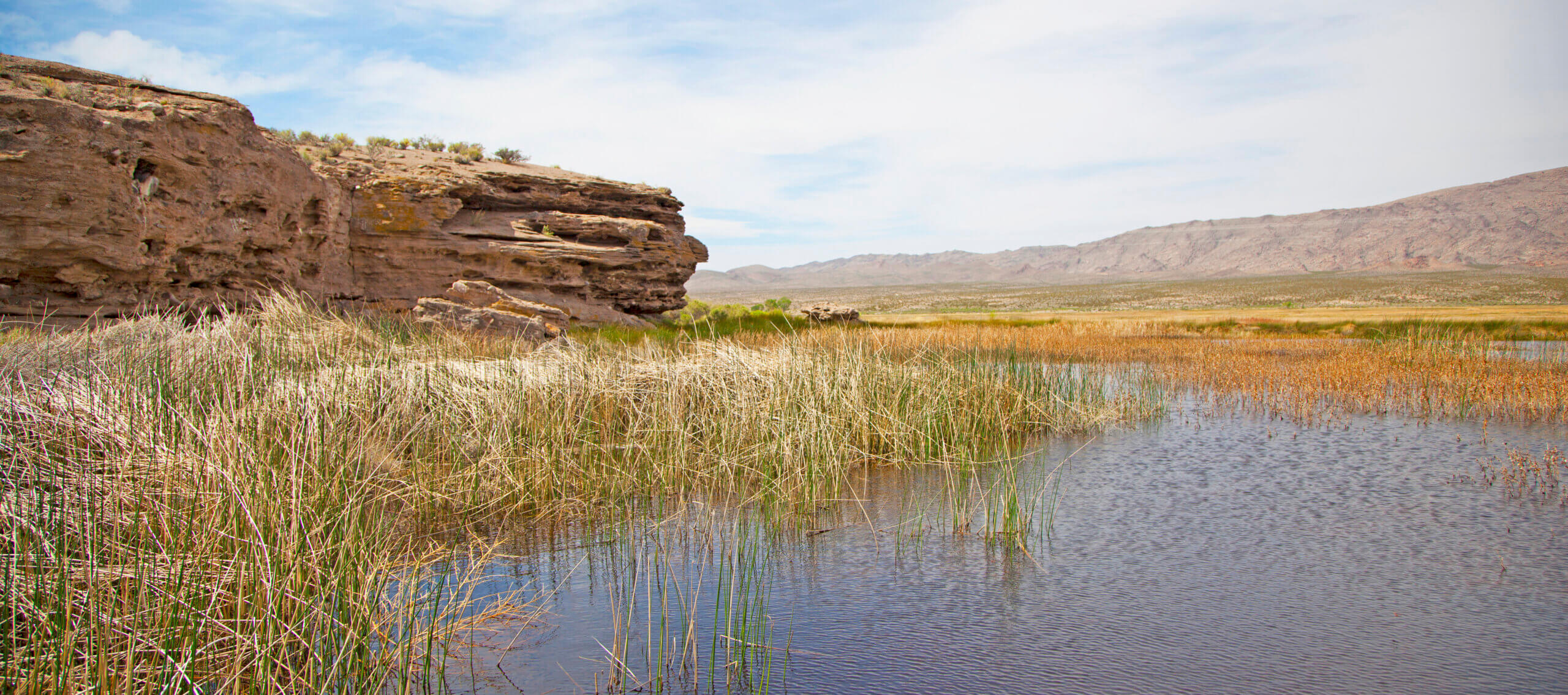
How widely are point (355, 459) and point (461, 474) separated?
86 cm

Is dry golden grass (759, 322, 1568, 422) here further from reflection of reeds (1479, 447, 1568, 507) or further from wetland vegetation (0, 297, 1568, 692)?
reflection of reeds (1479, 447, 1568, 507)

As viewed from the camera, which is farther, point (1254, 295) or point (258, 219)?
point (1254, 295)

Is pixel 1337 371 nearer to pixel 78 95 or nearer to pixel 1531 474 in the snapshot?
pixel 1531 474

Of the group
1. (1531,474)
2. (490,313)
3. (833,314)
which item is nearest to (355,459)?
(490,313)

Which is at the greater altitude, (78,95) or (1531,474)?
(78,95)

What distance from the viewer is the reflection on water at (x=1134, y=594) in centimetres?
413

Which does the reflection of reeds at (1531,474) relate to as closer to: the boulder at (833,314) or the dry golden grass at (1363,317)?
the boulder at (833,314)

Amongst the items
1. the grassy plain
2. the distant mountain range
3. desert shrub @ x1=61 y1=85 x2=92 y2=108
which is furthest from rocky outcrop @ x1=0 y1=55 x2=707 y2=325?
the distant mountain range

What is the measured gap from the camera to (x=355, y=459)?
588 cm

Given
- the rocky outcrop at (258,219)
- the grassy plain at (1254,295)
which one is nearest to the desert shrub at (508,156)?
the rocky outcrop at (258,219)

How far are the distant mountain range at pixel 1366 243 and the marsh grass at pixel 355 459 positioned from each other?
11821 centimetres

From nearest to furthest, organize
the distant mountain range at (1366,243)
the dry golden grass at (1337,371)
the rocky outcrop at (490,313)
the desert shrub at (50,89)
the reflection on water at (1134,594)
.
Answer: the reflection on water at (1134,594)
the dry golden grass at (1337,371)
the desert shrub at (50,89)
the rocky outcrop at (490,313)
the distant mountain range at (1366,243)

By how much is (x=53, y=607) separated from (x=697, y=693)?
2.66m

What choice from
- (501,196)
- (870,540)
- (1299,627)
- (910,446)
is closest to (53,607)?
(870,540)
